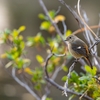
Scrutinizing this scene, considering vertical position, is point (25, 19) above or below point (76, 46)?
above

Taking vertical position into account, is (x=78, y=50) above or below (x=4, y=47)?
below

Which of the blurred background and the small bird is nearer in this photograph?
the small bird

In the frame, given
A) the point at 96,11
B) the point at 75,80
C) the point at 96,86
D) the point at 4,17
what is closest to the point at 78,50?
the point at 75,80

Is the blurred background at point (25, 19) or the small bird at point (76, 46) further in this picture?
the blurred background at point (25, 19)

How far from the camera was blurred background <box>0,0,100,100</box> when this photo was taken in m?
4.57

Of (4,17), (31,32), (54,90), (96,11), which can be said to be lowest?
(54,90)

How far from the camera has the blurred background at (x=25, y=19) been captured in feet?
15.0

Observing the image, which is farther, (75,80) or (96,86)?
(75,80)

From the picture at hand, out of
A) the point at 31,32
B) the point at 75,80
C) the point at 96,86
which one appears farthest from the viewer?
the point at 31,32

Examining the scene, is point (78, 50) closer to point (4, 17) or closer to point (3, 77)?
point (3, 77)

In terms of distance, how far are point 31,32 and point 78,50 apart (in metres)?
A: 3.06

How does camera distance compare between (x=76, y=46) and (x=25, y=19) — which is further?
(x=25, y=19)

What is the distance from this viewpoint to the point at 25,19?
5066 millimetres

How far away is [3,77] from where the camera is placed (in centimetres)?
478
